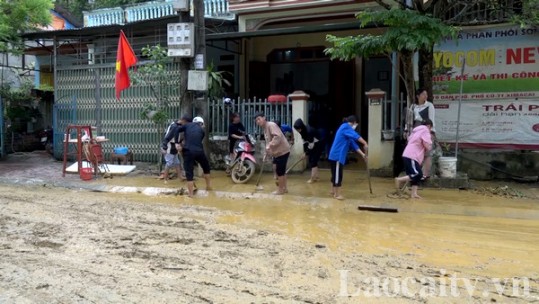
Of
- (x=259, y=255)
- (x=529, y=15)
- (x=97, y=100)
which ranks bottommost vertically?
(x=259, y=255)

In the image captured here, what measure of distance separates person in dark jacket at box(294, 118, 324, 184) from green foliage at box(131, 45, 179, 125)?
3370 mm

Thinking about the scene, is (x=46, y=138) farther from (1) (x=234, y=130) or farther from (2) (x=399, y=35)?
(2) (x=399, y=35)

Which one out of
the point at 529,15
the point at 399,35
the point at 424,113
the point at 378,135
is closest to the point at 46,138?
the point at 378,135

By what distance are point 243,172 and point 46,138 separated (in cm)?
1031

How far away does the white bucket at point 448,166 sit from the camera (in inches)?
370

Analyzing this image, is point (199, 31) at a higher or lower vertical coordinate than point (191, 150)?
higher

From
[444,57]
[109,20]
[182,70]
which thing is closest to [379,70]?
[444,57]

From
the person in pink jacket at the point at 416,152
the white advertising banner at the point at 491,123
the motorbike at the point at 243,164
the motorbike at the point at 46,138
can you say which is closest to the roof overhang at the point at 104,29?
the motorbike at the point at 46,138

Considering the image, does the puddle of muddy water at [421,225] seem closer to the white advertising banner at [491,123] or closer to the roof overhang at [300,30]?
the white advertising banner at [491,123]

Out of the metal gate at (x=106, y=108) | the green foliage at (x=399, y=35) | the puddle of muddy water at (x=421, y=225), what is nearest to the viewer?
the puddle of muddy water at (x=421, y=225)

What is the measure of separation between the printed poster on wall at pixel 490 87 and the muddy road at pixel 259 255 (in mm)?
3480

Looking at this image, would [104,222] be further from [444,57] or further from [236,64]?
[236,64]

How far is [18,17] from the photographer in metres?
14.4

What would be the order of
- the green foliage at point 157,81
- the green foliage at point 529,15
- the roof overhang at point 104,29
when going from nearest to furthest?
the green foliage at point 529,15 < the green foliage at point 157,81 < the roof overhang at point 104,29
